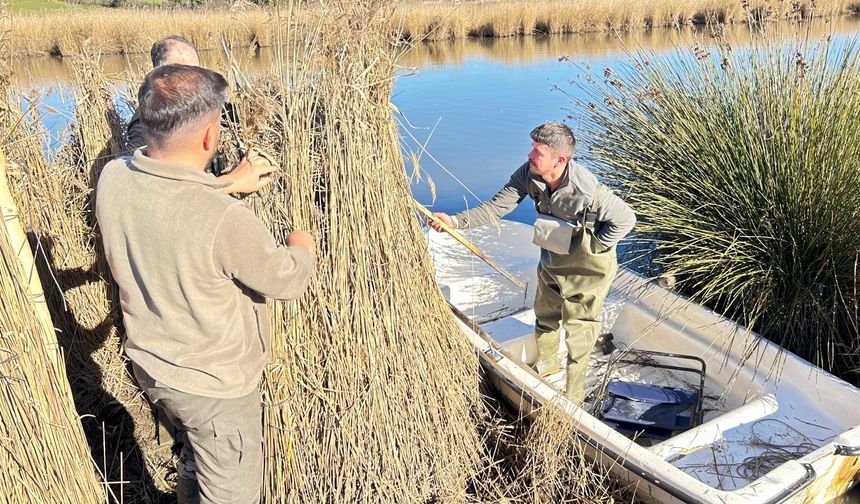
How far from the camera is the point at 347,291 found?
2238 millimetres

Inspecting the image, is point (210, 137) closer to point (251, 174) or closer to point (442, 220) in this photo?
point (251, 174)

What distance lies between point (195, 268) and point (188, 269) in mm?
18

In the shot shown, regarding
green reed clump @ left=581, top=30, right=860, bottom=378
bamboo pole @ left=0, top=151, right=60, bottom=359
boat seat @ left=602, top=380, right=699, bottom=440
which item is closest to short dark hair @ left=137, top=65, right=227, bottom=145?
bamboo pole @ left=0, top=151, right=60, bottom=359

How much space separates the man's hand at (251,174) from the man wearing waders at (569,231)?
1.19 metres

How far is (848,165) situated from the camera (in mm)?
3523

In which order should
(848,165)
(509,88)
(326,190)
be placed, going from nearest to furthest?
(326,190) → (848,165) → (509,88)

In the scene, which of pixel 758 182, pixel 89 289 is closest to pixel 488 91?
pixel 758 182

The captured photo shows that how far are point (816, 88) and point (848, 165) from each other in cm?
77

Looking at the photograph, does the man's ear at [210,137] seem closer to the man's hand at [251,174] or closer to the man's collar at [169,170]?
the man's collar at [169,170]

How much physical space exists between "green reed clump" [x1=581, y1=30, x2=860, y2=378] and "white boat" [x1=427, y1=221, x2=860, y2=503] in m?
0.27

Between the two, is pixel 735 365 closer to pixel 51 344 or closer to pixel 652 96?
pixel 652 96

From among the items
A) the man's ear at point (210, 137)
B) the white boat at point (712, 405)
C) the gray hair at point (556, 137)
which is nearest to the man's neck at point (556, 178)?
the gray hair at point (556, 137)

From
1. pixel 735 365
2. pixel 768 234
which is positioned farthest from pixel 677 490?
pixel 768 234

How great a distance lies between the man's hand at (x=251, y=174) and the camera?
1.99 m
